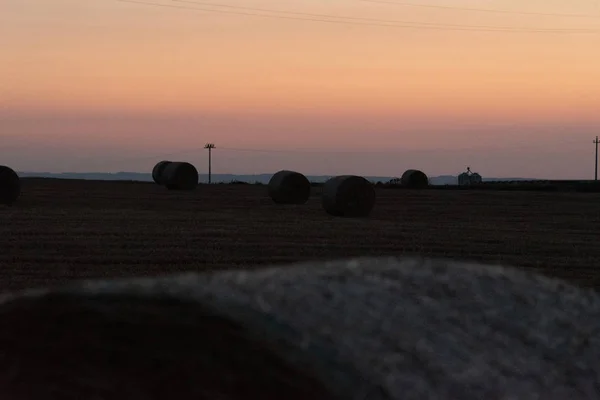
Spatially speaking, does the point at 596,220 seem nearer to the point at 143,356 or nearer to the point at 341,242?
the point at 341,242

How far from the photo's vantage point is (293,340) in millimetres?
1969

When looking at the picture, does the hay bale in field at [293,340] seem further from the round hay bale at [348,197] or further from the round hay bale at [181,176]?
the round hay bale at [181,176]

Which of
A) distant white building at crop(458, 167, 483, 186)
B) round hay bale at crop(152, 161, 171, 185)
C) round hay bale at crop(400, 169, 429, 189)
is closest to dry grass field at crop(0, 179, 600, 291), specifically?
round hay bale at crop(152, 161, 171, 185)

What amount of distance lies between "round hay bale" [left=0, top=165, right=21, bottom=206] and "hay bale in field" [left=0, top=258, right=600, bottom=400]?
2442 centimetres

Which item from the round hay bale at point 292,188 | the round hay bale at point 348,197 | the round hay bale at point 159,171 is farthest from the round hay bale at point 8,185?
the round hay bale at point 159,171

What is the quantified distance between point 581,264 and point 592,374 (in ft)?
37.3

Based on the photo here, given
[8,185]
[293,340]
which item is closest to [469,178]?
[8,185]

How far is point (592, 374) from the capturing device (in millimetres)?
2316

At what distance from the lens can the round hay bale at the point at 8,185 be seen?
2527 centimetres

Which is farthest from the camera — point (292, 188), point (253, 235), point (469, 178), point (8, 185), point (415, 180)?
point (469, 178)

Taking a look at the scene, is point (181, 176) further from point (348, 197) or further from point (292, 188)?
point (348, 197)

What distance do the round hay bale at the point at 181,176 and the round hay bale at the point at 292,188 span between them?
8131 mm

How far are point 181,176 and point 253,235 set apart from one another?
62.8ft

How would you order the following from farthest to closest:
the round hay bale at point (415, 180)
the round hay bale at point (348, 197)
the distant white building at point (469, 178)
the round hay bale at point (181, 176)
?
the distant white building at point (469, 178) → the round hay bale at point (415, 180) → the round hay bale at point (181, 176) → the round hay bale at point (348, 197)
